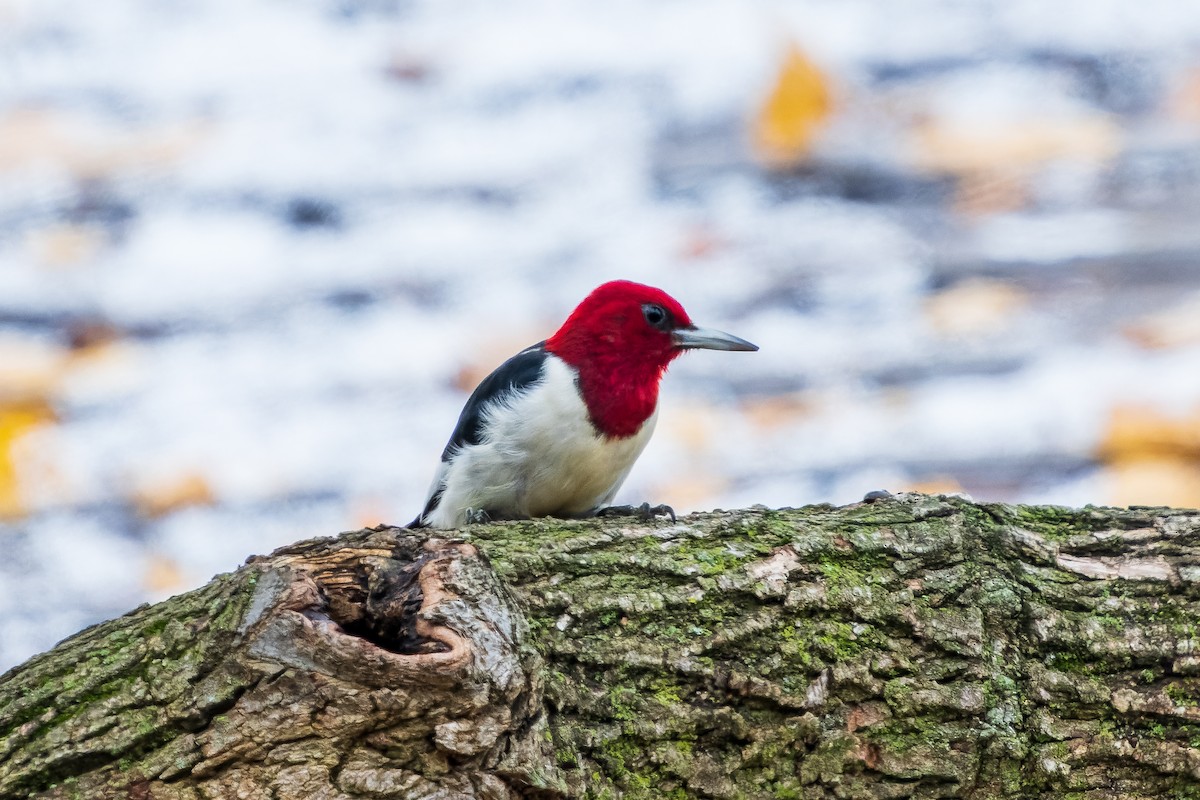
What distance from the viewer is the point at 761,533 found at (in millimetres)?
1818

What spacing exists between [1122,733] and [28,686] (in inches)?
58.5

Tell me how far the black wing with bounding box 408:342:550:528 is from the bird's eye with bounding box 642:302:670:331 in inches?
10.2

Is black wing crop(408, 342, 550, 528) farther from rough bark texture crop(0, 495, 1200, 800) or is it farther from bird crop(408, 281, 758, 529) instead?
rough bark texture crop(0, 495, 1200, 800)

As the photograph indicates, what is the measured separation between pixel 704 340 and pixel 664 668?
1.26m

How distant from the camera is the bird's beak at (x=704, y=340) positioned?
2711 millimetres

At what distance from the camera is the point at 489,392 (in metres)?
2.67

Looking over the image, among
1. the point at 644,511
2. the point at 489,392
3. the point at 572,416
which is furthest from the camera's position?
the point at 489,392

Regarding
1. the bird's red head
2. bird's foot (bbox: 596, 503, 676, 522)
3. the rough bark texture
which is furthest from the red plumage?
the rough bark texture

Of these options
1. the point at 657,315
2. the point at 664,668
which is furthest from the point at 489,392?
the point at 664,668

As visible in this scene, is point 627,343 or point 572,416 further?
point 627,343

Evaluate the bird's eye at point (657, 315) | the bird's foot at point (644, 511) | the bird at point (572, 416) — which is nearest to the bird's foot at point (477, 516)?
the bird at point (572, 416)

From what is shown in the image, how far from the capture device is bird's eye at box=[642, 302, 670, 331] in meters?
2.75

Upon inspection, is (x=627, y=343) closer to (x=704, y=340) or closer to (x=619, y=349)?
(x=619, y=349)

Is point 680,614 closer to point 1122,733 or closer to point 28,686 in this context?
point 1122,733
